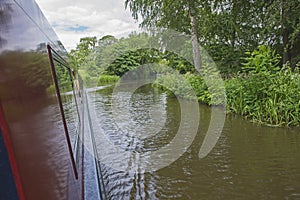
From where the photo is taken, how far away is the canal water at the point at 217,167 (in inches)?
129

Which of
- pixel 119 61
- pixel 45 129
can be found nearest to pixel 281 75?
pixel 45 129

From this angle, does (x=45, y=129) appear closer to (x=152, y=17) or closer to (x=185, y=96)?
(x=185, y=96)

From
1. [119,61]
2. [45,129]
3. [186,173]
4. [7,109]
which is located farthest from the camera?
[119,61]

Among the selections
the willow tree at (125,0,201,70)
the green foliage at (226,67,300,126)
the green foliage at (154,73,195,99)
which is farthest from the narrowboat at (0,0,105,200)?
the willow tree at (125,0,201,70)

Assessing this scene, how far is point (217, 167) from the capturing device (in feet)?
13.1

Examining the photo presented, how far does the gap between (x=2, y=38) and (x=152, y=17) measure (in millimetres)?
11521

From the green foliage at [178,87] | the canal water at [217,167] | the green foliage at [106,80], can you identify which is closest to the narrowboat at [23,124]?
the canal water at [217,167]

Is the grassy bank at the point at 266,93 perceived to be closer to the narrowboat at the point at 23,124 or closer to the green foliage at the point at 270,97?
the green foliage at the point at 270,97

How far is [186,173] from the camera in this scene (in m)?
3.87

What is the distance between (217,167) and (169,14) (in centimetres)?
861

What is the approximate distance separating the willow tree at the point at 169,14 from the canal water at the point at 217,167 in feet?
20.6

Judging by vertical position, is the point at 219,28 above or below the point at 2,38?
above

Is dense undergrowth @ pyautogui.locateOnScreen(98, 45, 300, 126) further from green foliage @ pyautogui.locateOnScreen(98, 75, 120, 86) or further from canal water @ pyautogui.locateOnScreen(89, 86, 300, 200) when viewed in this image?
green foliage @ pyautogui.locateOnScreen(98, 75, 120, 86)

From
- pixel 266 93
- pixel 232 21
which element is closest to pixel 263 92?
pixel 266 93
